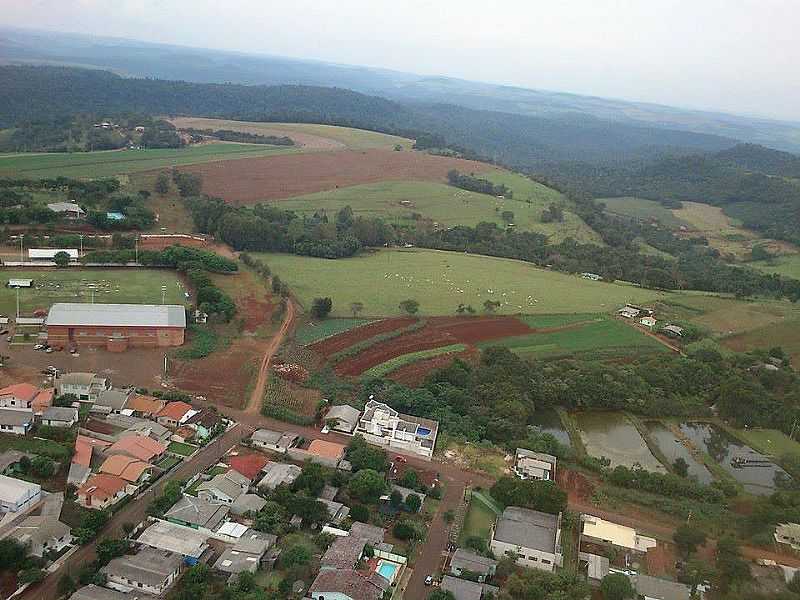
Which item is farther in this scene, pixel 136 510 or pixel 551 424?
pixel 551 424

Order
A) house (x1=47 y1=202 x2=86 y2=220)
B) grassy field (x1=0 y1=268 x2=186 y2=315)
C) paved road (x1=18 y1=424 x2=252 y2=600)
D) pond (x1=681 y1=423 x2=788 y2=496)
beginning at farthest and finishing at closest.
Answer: house (x1=47 y1=202 x2=86 y2=220) → grassy field (x1=0 y1=268 x2=186 y2=315) → pond (x1=681 y1=423 x2=788 y2=496) → paved road (x1=18 y1=424 x2=252 y2=600)

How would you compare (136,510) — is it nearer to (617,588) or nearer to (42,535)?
(42,535)

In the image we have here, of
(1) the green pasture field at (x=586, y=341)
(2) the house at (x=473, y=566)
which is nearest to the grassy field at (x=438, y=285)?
(1) the green pasture field at (x=586, y=341)

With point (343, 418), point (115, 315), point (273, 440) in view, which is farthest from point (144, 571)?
point (115, 315)

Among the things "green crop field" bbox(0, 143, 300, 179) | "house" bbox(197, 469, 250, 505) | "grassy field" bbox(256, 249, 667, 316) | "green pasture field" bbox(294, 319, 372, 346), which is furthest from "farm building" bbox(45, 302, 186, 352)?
"green crop field" bbox(0, 143, 300, 179)

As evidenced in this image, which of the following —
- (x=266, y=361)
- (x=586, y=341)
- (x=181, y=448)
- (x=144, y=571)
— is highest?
(x=144, y=571)

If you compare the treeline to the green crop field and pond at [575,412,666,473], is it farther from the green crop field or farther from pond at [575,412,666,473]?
pond at [575,412,666,473]
